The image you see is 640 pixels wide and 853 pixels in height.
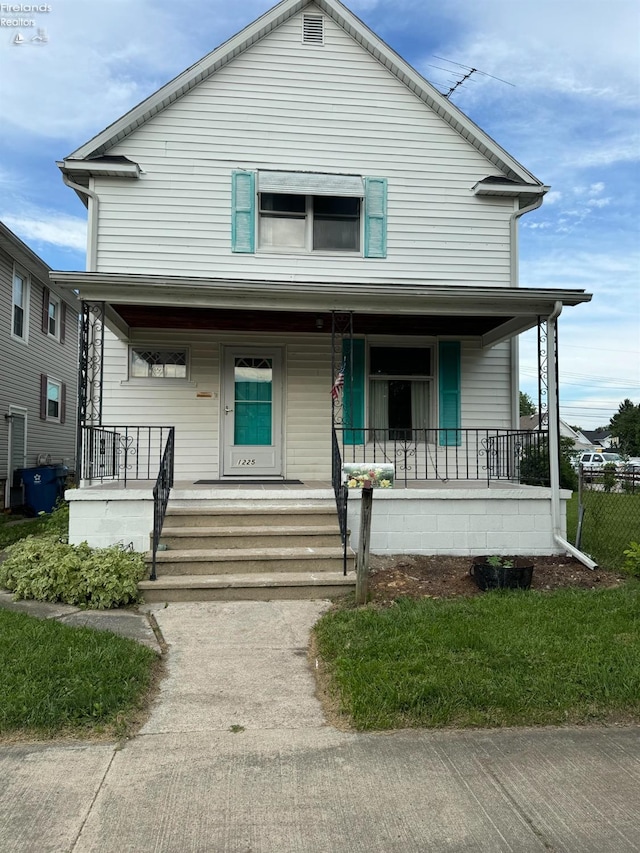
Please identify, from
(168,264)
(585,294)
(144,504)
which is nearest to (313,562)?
(144,504)

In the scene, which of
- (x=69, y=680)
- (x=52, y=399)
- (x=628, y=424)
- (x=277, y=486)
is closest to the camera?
(x=69, y=680)

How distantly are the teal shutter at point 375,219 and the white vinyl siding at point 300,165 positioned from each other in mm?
121

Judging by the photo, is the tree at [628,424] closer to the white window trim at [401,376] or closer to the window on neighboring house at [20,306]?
the white window trim at [401,376]

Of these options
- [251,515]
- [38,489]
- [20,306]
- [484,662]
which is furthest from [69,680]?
[20,306]

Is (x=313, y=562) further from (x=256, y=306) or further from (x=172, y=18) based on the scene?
(x=172, y=18)

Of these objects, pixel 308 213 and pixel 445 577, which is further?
pixel 308 213

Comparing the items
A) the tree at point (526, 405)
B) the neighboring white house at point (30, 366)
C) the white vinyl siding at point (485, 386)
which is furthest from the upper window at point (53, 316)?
the tree at point (526, 405)

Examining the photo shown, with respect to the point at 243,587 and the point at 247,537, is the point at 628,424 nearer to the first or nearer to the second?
the point at 247,537

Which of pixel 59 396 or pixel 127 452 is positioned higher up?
pixel 59 396

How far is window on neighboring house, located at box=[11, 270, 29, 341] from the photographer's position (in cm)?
1605

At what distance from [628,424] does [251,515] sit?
66.1 meters

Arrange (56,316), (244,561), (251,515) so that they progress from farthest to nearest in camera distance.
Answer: (56,316), (251,515), (244,561)

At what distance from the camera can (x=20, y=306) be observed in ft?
54.1

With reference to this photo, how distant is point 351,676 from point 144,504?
13.0 ft
